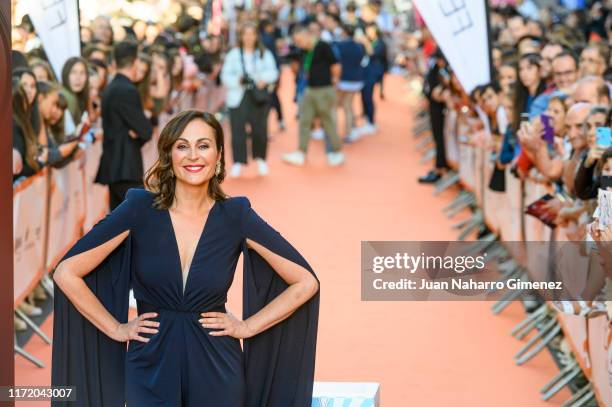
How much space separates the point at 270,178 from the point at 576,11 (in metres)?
10.1

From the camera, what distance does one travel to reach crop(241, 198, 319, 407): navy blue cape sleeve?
16.0 feet

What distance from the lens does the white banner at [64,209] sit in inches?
403

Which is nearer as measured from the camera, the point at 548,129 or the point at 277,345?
the point at 277,345

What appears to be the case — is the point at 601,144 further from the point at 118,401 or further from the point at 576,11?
the point at 576,11

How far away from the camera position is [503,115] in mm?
11758

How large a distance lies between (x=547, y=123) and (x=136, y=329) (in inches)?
213

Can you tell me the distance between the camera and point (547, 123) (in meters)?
9.48

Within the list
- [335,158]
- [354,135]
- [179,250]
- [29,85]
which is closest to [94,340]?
[179,250]

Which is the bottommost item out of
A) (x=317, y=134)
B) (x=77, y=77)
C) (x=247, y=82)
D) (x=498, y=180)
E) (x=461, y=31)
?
(x=317, y=134)

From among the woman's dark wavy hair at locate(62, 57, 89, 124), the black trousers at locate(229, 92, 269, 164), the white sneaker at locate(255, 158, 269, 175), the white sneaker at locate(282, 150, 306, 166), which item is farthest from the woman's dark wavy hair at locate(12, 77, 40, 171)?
the white sneaker at locate(282, 150, 306, 166)

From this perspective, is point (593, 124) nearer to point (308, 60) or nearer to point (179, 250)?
point (179, 250)

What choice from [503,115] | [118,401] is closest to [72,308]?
[118,401]

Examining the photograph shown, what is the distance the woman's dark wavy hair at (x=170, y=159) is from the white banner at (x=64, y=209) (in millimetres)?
5382

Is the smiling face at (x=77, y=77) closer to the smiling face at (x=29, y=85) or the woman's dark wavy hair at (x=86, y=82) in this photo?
the woman's dark wavy hair at (x=86, y=82)
